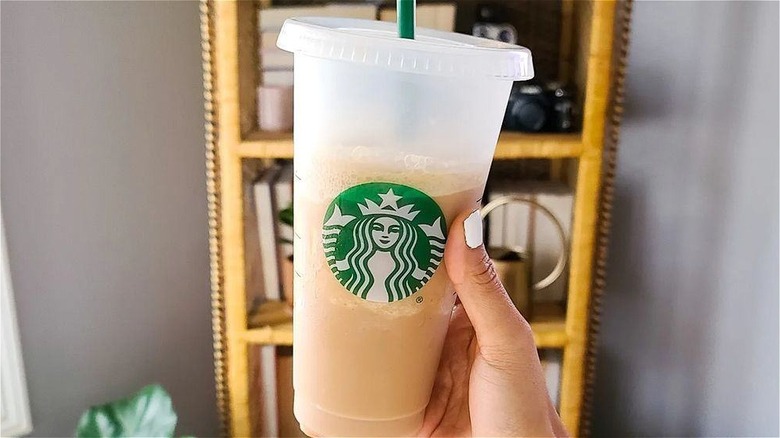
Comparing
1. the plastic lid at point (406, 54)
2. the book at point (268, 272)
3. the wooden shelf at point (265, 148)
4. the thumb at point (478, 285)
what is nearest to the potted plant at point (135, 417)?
the book at point (268, 272)

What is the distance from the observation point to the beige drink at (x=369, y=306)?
0.57 meters

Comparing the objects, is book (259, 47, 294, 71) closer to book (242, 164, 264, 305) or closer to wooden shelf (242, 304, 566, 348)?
book (242, 164, 264, 305)

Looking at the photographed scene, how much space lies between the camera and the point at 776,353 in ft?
3.35

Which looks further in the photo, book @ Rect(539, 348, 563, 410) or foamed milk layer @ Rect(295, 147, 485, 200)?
book @ Rect(539, 348, 563, 410)

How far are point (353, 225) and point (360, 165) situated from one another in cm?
5

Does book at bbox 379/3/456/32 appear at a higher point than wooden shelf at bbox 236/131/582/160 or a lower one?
higher

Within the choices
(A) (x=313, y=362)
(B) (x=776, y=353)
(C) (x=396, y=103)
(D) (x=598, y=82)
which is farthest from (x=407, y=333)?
(B) (x=776, y=353)

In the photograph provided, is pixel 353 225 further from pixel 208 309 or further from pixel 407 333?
pixel 208 309

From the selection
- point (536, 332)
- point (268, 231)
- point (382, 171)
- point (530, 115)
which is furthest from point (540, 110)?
point (382, 171)

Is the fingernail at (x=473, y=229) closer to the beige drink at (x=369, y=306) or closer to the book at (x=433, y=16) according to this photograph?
the beige drink at (x=369, y=306)

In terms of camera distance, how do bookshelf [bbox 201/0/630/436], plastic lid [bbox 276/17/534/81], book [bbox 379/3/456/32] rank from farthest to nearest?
book [bbox 379/3/456/32] < bookshelf [bbox 201/0/630/436] < plastic lid [bbox 276/17/534/81]

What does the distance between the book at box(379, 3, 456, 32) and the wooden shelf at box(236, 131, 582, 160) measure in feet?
0.67

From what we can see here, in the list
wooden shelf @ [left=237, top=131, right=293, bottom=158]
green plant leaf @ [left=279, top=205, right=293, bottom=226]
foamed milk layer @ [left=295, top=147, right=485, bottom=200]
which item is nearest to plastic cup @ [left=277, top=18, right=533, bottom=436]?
foamed milk layer @ [left=295, top=147, right=485, bottom=200]

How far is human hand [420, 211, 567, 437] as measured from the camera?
62 centimetres
